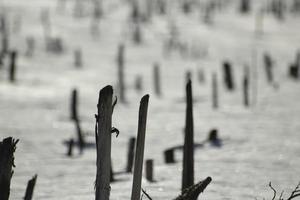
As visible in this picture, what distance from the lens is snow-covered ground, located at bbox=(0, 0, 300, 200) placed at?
6621 millimetres

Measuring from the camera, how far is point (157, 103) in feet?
50.0

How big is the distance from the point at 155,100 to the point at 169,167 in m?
8.28

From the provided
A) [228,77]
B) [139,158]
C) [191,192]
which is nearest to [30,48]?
[228,77]

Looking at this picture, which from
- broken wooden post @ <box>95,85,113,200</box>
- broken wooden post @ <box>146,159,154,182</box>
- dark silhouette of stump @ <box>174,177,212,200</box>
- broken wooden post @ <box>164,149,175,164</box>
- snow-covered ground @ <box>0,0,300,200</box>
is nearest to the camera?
broken wooden post @ <box>95,85,113,200</box>

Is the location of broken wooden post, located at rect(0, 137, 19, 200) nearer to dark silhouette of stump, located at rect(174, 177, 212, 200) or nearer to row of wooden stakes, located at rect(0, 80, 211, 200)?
row of wooden stakes, located at rect(0, 80, 211, 200)

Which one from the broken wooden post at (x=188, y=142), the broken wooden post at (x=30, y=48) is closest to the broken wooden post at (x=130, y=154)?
the broken wooden post at (x=188, y=142)

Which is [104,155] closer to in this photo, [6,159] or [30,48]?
[6,159]

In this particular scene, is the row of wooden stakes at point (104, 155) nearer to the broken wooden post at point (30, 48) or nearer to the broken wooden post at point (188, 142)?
the broken wooden post at point (188, 142)

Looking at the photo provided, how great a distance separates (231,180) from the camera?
6.20 meters

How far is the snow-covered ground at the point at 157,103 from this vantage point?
261 inches

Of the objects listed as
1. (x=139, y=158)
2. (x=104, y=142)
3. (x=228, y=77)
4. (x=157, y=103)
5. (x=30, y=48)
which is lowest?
(x=139, y=158)

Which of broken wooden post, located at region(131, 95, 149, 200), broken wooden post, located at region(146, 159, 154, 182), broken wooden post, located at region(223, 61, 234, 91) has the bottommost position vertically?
broken wooden post, located at region(146, 159, 154, 182)

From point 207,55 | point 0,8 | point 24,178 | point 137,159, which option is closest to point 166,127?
point 24,178

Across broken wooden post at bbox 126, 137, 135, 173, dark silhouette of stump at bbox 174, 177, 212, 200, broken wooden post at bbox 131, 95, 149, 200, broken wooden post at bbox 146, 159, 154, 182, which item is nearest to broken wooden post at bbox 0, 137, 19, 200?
broken wooden post at bbox 131, 95, 149, 200
